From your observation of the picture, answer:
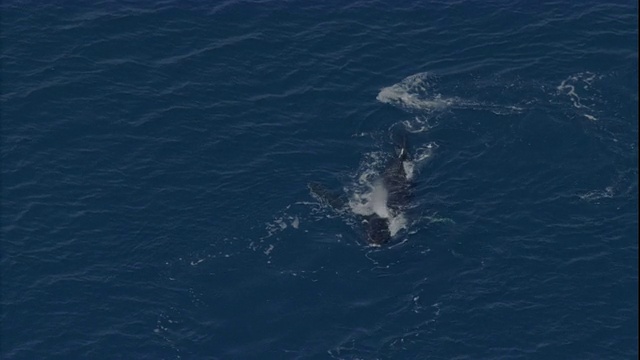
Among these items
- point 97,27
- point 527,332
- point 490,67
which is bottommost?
point 527,332

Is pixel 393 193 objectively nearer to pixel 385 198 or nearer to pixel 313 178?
pixel 385 198

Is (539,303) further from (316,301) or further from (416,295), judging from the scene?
(316,301)

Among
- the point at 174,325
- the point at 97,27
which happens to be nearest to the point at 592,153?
the point at 174,325

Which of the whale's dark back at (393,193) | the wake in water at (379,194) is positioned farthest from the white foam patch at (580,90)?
the whale's dark back at (393,193)

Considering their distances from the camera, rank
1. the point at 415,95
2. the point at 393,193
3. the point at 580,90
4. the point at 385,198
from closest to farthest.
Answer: the point at 385,198 → the point at 393,193 → the point at 580,90 → the point at 415,95

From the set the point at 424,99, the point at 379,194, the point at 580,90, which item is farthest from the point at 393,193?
the point at 580,90

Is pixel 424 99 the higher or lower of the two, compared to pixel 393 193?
higher
